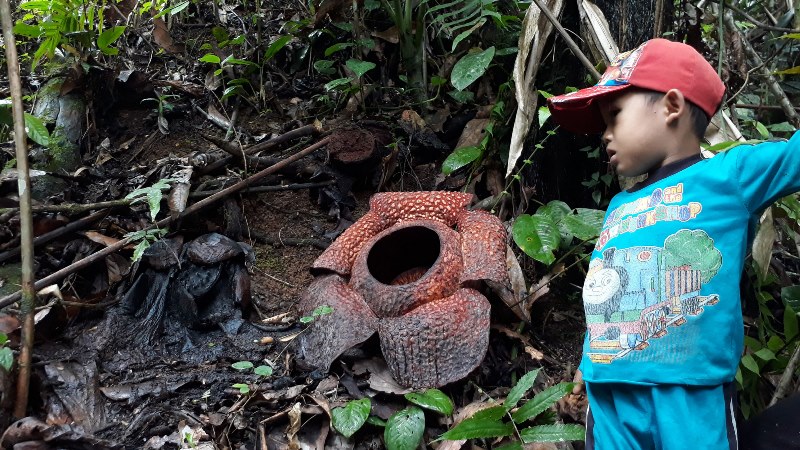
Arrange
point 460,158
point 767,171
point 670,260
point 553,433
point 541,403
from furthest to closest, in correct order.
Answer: point 460,158 → point 541,403 → point 553,433 → point 670,260 → point 767,171

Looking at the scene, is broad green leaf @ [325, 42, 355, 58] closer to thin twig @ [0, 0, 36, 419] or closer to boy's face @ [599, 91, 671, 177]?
thin twig @ [0, 0, 36, 419]

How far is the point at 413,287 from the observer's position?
255cm

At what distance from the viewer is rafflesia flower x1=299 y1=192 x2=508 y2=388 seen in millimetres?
2365

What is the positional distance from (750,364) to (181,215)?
2.53 meters

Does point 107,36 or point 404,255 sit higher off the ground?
point 107,36

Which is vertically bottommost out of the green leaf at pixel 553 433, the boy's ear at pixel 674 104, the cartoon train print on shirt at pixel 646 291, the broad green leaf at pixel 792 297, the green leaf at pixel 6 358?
the green leaf at pixel 553 433

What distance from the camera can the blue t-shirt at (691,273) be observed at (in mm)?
1517

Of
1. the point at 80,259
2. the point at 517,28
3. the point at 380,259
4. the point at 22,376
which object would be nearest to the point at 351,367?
the point at 380,259

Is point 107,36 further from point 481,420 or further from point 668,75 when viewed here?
point 668,75

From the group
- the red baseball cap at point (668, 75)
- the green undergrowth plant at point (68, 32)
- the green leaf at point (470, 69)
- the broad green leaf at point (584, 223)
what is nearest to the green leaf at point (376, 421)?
the broad green leaf at point (584, 223)

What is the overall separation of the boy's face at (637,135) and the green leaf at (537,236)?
90 cm

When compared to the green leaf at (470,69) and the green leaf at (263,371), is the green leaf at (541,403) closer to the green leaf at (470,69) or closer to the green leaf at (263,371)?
the green leaf at (263,371)

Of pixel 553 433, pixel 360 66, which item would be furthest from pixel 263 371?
pixel 360 66

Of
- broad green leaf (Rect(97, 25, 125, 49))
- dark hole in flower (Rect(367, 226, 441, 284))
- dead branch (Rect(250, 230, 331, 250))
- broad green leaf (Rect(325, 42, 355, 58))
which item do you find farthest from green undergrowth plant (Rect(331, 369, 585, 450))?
broad green leaf (Rect(97, 25, 125, 49))
